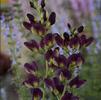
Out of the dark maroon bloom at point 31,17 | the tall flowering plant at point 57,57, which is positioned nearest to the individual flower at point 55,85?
the tall flowering plant at point 57,57

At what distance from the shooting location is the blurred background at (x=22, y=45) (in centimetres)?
147

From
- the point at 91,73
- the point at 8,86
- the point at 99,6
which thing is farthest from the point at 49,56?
the point at 99,6

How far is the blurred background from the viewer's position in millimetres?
1473

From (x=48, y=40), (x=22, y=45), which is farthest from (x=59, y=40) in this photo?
(x=22, y=45)

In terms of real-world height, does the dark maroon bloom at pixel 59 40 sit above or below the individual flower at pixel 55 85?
above

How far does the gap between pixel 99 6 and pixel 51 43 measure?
1.98 meters

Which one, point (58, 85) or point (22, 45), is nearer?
point (58, 85)

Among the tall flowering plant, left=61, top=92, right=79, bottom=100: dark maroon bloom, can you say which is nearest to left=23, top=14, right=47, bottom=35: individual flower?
the tall flowering plant

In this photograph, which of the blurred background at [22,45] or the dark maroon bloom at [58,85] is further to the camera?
the blurred background at [22,45]

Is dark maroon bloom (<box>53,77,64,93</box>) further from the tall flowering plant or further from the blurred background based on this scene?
the blurred background

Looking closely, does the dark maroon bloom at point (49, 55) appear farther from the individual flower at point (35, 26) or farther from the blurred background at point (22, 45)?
the blurred background at point (22, 45)

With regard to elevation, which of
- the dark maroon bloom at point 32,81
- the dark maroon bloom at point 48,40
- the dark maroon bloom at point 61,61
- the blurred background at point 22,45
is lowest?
the dark maroon bloom at point 32,81

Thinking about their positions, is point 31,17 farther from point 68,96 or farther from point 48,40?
point 68,96

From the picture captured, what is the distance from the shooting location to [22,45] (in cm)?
153
